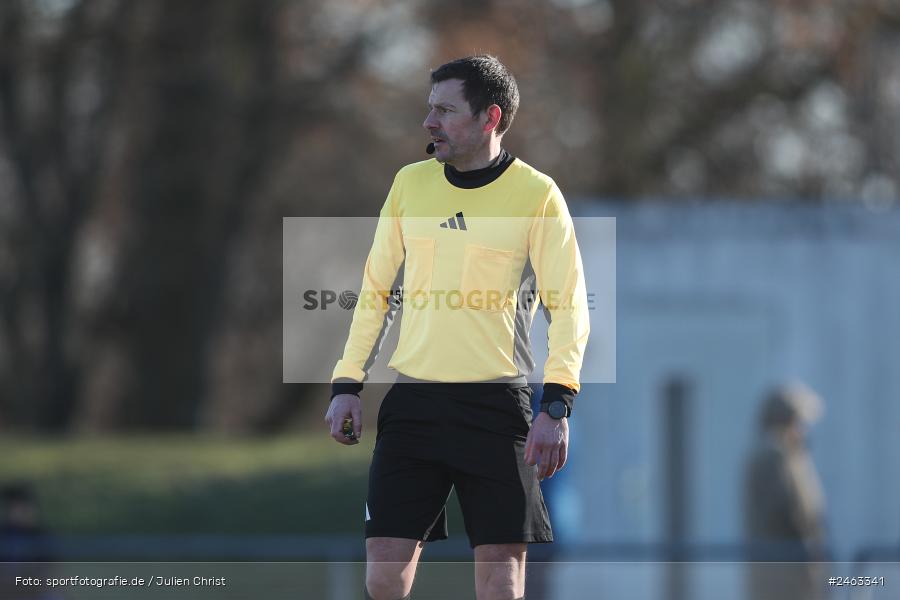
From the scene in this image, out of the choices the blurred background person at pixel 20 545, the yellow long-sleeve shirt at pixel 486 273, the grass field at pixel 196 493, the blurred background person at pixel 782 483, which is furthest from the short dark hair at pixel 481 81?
the grass field at pixel 196 493

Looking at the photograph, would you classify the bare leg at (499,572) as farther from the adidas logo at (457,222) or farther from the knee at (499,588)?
the adidas logo at (457,222)

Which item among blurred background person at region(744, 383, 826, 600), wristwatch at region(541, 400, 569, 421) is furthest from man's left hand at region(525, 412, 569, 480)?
blurred background person at region(744, 383, 826, 600)

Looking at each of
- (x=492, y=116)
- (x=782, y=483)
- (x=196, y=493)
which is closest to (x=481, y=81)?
(x=492, y=116)

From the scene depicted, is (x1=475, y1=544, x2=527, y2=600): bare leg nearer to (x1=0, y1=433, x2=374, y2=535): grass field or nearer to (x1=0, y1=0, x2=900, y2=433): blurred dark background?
(x1=0, y1=433, x2=374, y2=535): grass field

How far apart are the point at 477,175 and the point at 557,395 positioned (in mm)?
744

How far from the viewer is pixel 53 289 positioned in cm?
1788

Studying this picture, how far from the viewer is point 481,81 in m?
4.84

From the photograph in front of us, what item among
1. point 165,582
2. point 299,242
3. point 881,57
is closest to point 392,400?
point 165,582

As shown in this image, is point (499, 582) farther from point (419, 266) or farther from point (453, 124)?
point (453, 124)

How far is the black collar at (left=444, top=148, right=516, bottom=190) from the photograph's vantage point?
487cm

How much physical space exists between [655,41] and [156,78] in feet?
17.9

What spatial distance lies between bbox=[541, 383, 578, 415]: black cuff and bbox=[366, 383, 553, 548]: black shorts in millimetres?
183

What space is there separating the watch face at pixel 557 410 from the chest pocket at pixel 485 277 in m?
0.39

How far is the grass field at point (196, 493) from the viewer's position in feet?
43.9
